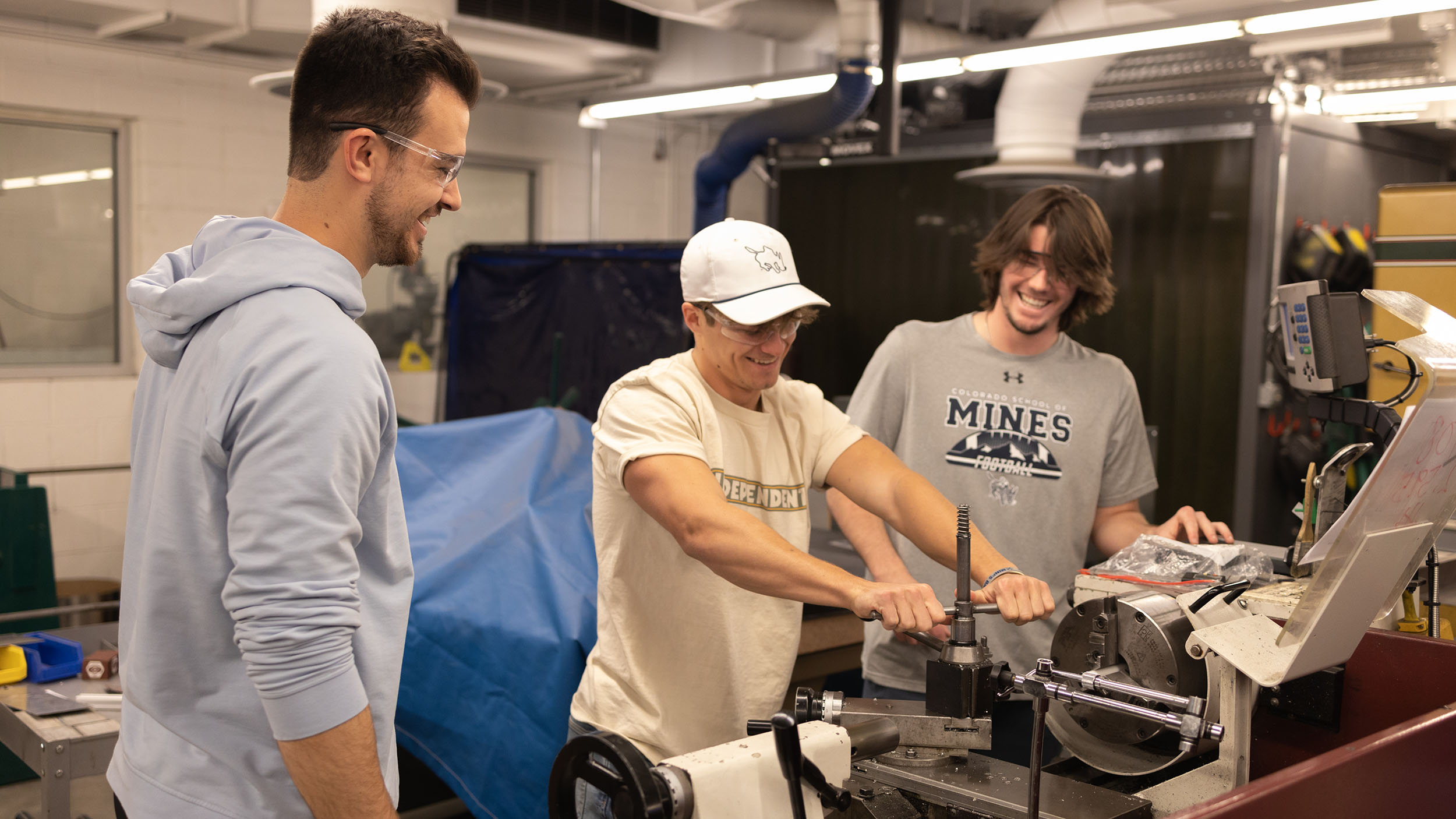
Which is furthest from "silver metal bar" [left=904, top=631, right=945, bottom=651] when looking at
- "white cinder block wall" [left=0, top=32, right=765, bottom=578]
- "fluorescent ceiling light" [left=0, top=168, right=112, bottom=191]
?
"fluorescent ceiling light" [left=0, top=168, right=112, bottom=191]

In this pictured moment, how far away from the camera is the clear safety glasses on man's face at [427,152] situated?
44.4 inches

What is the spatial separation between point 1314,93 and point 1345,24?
286 millimetres

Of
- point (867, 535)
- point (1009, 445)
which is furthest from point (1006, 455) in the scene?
point (867, 535)

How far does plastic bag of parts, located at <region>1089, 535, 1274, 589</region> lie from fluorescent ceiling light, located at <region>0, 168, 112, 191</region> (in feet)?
17.4

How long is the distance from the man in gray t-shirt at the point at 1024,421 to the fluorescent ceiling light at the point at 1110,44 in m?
1.57

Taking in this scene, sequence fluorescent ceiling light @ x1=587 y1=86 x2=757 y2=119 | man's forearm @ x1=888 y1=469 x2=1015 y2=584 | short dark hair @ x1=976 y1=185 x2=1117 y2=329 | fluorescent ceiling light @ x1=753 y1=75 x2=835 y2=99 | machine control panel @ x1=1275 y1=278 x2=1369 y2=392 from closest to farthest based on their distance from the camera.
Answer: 1. machine control panel @ x1=1275 y1=278 x2=1369 y2=392
2. man's forearm @ x1=888 y1=469 x2=1015 y2=584
3. short dark hair @ x1=976 y1=185 x2=1117 y2=329
4. fluorescent ceiling light @ x1=753 y1=75 x2=835 y2=99
5. fluorescent ceiling light @ x1=587 y1=86 x2=757 y2=119

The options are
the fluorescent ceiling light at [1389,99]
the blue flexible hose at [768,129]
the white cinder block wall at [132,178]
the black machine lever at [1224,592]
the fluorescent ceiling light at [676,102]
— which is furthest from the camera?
the white cinder block wall at [132,178]

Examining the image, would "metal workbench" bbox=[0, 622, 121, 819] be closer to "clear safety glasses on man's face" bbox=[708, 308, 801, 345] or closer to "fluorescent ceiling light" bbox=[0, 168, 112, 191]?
"clear safety glasses on man's face" bbox=[708, 308, 801, 345]

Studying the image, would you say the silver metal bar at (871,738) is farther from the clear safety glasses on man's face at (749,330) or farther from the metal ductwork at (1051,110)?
the metal ductwork at (1051,110)

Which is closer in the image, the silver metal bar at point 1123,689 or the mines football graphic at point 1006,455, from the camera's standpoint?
the silver metal bar at point 1123,689

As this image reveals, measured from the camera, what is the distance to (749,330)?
1551 millimetres

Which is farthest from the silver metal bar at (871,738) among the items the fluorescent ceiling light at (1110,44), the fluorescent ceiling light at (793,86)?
the fluorescent ceiling light at (793,86)

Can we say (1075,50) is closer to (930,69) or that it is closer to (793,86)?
(930,69)

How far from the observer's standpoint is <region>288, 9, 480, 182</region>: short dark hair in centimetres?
113
